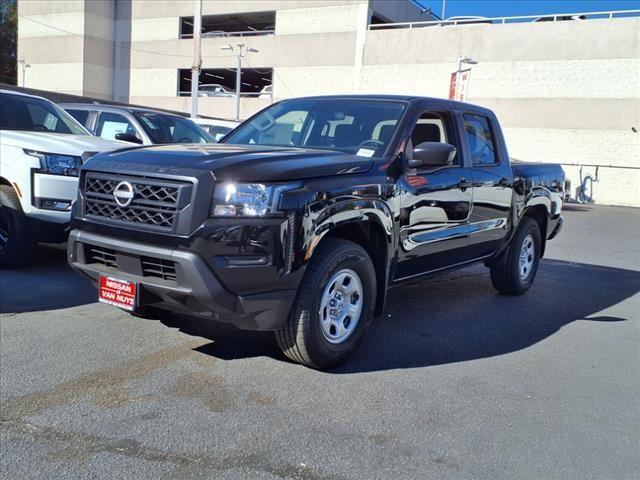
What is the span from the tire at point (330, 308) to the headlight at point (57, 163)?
11.5ft

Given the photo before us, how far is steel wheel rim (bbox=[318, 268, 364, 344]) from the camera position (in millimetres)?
4117

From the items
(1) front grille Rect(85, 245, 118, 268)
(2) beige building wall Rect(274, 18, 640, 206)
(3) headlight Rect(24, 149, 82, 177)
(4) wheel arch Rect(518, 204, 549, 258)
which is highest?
(2) beige building wall Rect(274, 18, 640, 206)

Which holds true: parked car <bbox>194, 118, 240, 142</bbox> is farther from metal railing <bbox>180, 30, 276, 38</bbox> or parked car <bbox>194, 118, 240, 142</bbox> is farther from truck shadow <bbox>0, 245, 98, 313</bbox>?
metal railing <bbox>180, 30, 276, 38</bbox>

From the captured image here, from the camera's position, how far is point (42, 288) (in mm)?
6098

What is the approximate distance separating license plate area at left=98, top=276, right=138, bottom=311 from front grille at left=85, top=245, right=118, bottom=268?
0.11 meters

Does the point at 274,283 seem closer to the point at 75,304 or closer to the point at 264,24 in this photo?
the point at 75,304

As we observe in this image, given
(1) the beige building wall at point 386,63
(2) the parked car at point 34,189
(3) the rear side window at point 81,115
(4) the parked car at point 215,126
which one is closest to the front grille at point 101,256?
(2) the parked car at point 34,189

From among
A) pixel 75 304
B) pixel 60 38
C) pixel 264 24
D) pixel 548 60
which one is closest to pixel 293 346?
pixel 75 304

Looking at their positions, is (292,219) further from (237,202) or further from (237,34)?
(237,34)

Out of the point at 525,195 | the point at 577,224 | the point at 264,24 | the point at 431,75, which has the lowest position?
the point at 577,224

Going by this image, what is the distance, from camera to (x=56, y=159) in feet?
20.6

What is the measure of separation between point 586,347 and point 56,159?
5.38 m

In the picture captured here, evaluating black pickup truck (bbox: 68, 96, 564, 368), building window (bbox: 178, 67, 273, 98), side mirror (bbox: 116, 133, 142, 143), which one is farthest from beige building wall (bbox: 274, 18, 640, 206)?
black pickup truck (bbox: 68, 96, 564, 368)

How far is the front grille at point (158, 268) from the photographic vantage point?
363cm
